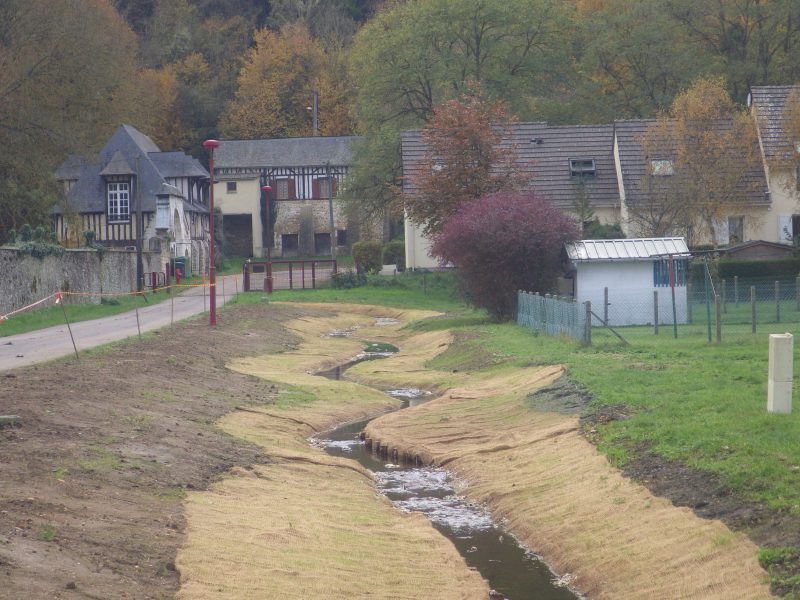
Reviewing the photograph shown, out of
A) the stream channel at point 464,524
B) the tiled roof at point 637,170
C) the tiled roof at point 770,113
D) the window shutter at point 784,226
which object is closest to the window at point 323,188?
the tiled roof at point 637,170

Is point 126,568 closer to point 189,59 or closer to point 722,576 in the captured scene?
point 722,576

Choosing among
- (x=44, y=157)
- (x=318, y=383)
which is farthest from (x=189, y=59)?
(x=318, y=383)

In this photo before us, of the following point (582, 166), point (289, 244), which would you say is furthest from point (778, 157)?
point (289, 244)

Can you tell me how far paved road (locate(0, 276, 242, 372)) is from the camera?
85.8 feet

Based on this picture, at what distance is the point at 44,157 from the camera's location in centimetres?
5988

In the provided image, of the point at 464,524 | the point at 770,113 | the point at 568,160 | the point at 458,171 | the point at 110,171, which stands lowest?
the point at 464,524

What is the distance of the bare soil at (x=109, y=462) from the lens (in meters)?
10.4

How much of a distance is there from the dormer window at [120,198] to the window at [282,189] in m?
15.9

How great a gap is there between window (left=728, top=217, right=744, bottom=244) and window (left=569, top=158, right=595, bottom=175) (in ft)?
24.6

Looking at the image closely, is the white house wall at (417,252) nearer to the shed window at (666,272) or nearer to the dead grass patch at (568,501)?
the shed window at (666,272)

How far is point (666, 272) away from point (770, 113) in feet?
61.0

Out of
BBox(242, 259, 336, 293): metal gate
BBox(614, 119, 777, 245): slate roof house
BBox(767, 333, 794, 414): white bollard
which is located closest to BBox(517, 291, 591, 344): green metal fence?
BBox(767, 333, 794, 414): white bollard

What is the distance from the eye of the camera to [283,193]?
3376 inches

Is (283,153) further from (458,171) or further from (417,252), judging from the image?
(458,171)
